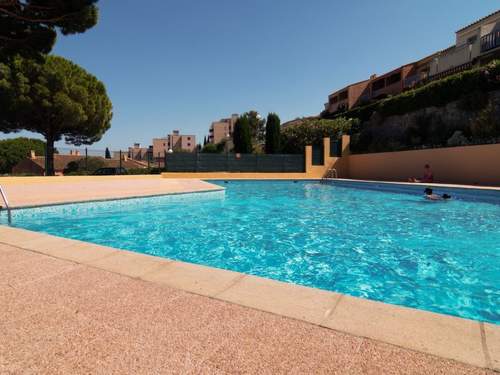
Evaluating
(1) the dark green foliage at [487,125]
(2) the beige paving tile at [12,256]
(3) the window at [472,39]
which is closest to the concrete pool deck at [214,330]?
(2) the beige paving tile at [12,256]

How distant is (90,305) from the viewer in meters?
2.54

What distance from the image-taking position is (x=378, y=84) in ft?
148

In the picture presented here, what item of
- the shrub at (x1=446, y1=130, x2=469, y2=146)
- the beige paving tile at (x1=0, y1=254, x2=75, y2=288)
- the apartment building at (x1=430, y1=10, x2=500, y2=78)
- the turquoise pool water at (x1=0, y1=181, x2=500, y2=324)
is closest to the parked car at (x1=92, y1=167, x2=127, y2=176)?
the turquoise pool water at (x1=0, y1=181, x2=500, y2=324)

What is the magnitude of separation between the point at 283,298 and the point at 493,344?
1.53 meters

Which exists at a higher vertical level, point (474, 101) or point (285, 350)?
point (474, 101)

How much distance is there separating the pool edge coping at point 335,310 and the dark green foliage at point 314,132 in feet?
95.3

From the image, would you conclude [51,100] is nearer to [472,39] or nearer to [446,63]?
[446,63]

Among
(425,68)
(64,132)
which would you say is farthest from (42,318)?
(425,68)

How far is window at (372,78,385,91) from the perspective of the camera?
43.9 meters

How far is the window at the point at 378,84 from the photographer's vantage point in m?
43.9

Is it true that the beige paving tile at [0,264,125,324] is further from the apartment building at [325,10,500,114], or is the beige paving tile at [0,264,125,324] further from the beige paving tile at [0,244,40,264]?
the apartment building at [325,10,500,114]

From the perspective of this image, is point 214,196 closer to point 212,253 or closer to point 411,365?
point 212,253

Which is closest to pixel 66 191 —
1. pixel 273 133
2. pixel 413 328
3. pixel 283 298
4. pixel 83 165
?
pixel 283 298

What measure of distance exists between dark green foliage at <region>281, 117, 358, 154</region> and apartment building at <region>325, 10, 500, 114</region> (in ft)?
30.5
